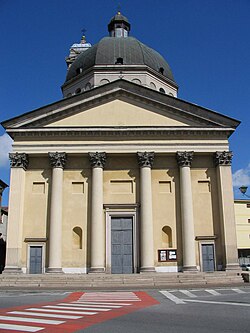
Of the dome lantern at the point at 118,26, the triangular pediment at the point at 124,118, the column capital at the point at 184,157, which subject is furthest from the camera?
the dome lantern at the point at 118,26

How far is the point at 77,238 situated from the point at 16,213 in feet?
14.3

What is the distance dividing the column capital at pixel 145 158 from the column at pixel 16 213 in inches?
304

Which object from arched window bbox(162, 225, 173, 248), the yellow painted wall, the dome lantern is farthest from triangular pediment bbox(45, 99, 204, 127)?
the yellow painted wall

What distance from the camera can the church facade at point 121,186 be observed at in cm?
2714

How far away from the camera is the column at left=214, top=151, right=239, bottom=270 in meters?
26.6

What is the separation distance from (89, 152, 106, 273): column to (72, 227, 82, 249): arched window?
4.04ft

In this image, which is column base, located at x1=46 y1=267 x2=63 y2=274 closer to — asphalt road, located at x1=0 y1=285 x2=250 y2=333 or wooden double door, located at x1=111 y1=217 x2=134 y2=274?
wooden double door, located at x1=111 y1=217 x2=134 y2=274

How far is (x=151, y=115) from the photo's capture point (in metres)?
A: 29.0

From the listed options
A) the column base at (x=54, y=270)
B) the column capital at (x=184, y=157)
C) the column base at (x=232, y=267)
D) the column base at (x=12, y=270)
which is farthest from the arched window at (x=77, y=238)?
the column base at (x=232, y=267)

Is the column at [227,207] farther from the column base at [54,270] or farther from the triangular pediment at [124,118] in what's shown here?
the column base at [54,270]

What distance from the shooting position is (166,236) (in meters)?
28.1

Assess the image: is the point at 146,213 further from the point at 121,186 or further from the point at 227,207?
the point at 227,207

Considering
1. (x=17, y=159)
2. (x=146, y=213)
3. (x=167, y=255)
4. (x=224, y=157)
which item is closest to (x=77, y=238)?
(x=146, y=213)

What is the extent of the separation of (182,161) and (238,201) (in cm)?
3306
